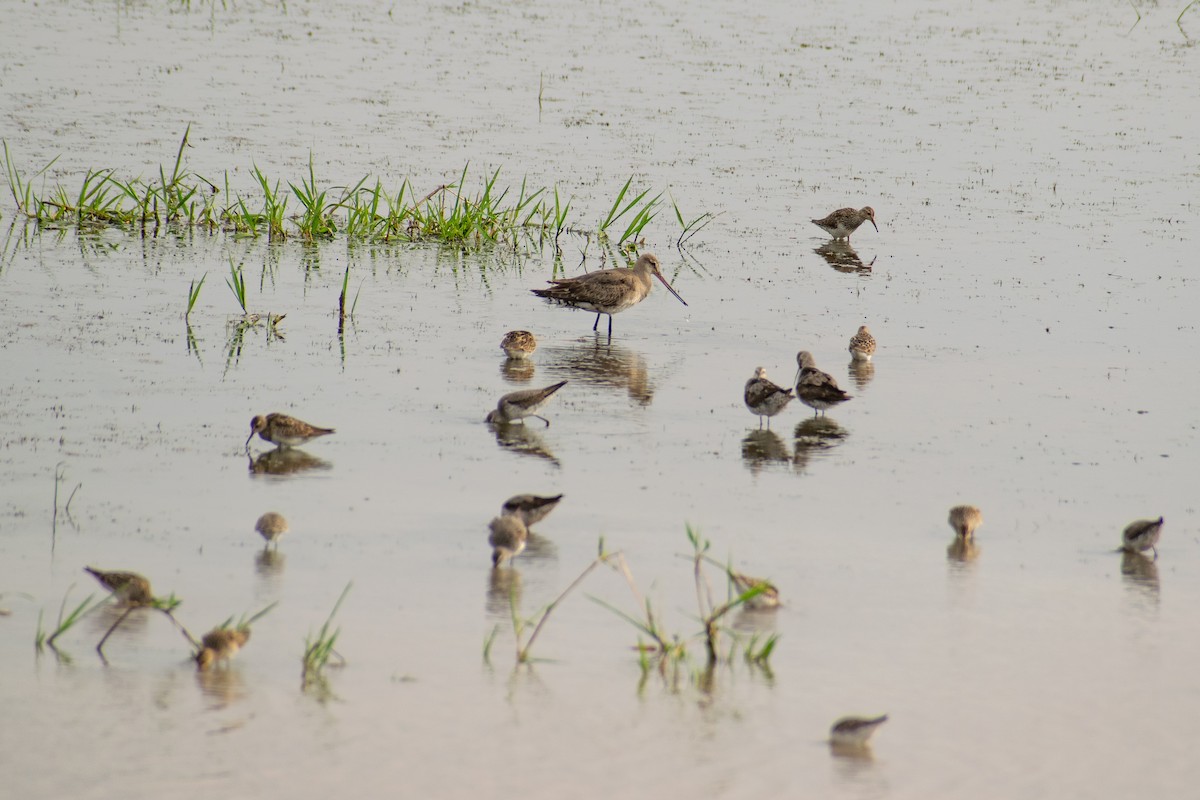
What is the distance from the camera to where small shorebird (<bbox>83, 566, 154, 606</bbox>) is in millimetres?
7320

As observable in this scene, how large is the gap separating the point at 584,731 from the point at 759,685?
886 mm

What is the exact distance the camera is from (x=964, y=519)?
8.82 meters

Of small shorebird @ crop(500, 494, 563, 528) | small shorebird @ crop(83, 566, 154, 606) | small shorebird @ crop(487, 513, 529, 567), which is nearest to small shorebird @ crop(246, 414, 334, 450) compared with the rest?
small shorebird @ crop(500, 494, 563, 528)

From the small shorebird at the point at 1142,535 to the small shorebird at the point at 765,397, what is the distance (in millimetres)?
2838

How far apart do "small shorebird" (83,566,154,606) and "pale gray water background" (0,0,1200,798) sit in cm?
17

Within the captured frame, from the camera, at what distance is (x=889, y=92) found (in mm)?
25766

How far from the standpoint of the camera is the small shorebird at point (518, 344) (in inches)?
501

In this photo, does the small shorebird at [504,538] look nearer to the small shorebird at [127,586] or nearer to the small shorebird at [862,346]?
the small shorebird at [127,586]

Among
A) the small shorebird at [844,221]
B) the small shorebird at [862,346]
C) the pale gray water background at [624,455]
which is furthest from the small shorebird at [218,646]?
the small shorebird at [844,221]

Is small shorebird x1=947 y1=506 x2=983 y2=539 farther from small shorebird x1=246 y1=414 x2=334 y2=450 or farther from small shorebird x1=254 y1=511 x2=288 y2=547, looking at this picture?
small shorebird x1=246 y1=414 x2=334 y2=450

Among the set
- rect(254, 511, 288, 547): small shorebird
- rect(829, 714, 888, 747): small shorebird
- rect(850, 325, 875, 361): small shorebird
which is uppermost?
rect(850, 325, 875, 361): small shorebird

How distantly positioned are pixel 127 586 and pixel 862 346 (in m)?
7.16

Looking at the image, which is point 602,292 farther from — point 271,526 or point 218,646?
point 218,646

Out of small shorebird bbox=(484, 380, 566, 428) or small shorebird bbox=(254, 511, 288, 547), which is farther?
small shorebird bbox=(484, 380, 566, 428)
